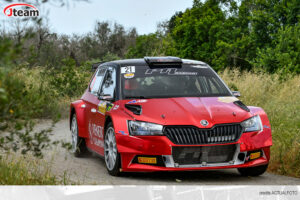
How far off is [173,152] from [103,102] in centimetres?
205

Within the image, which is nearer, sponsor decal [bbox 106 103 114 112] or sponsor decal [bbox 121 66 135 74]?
sponsor decal [bbox 106 103 114 112]

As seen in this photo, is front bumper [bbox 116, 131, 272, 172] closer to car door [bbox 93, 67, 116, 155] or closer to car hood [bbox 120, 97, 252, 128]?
car hood [bbox 120, 97, 252, 128]

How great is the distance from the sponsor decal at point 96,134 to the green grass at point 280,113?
109 inches

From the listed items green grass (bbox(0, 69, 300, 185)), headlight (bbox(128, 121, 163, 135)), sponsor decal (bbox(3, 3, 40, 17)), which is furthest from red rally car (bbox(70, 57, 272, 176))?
sponsor decal (bbox(3, 3, 40, 17))

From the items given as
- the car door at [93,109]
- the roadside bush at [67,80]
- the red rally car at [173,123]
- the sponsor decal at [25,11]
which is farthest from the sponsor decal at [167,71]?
the roadside bush at [67,80]

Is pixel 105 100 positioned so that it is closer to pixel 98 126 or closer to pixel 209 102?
pixel 98 126

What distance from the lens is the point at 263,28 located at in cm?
3706

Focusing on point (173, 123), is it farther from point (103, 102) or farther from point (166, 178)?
point (103, 102)

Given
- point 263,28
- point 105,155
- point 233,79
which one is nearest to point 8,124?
point 105,155

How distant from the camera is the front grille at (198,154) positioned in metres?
7.93

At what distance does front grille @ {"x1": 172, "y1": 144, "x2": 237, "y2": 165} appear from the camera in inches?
312

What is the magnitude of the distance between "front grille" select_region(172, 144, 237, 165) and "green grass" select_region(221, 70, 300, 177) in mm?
1582

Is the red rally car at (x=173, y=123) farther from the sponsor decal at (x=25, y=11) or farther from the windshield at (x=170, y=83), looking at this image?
the sponsor decal at (x=25, y=11)

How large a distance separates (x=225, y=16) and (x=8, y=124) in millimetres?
45766
